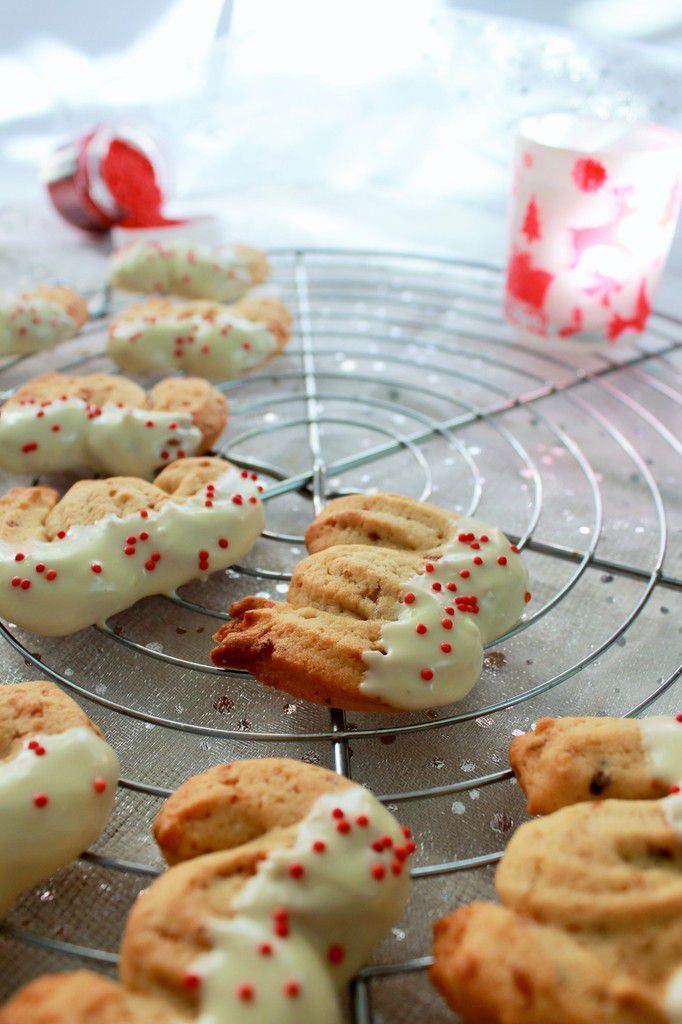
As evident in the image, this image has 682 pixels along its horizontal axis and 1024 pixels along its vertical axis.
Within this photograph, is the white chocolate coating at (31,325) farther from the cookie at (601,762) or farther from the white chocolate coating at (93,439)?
the cookie at (601,762)

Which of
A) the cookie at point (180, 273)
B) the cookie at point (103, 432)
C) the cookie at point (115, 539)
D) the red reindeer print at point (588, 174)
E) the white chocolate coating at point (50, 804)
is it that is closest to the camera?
the white chocolate coating at point (50, 804)

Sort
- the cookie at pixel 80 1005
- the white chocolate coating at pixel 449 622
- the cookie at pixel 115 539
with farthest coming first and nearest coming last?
the cookie at pixel 115 539, the white chocolate coating at pixel 449 622, the cookie at pixel 80 1005

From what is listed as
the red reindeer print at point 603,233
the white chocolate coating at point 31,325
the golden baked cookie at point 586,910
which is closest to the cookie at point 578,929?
the golden baked cookie at point 586,910

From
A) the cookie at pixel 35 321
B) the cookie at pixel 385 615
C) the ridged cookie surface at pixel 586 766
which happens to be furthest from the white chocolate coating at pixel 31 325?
the ridged cookie surface at pixel 586 766

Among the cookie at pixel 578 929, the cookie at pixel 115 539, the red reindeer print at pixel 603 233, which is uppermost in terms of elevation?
the red reindeer print at pixel 603 233

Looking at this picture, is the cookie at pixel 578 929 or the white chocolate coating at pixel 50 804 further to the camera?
the white chocolate coating at pixel 50 804

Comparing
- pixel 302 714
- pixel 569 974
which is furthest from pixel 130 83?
pixel 569 974

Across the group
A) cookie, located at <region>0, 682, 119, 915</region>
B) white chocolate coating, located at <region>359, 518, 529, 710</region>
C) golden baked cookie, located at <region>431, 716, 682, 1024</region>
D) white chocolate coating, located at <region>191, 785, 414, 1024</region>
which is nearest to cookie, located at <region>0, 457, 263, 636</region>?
cookie, located at <region>0, 682, 119, 915</region>

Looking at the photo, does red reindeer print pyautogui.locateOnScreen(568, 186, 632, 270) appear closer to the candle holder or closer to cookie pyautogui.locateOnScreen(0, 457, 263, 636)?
the candle holder

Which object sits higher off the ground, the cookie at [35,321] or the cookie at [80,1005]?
the cookie at [35,321]
